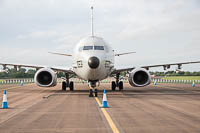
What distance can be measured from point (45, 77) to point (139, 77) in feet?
23.2

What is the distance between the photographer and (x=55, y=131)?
651cm

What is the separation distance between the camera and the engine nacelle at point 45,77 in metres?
19.0

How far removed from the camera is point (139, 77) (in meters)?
20.2

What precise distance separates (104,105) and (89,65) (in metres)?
5.32

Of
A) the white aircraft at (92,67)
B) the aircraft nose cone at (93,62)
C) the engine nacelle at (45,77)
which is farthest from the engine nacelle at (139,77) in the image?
the engine nacelle at (45,77)

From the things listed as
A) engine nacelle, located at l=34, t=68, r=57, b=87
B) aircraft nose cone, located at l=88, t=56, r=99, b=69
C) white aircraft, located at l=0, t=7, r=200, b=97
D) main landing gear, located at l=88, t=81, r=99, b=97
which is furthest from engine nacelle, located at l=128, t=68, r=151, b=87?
engine nacelle, located at l=34, t=68, r=57, b=87

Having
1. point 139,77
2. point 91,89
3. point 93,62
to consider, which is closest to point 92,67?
point 93,62

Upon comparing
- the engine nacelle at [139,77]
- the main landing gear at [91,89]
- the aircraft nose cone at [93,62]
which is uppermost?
the aircraft nose cone at [93,62]

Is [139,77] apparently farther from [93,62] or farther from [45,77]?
[45,77]

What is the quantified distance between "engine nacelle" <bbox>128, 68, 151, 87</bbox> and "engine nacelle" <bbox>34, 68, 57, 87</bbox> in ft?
17.9

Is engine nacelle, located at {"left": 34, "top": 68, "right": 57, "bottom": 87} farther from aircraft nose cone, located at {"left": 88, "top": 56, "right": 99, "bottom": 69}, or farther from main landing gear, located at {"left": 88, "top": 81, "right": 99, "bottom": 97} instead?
aircraft nose cone, located at {"left": 88, "top": 56, "right": 99, "bottom": 69}

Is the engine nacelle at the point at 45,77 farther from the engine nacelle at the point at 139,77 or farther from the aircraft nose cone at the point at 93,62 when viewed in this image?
the engine nacelle at the point at 139,77

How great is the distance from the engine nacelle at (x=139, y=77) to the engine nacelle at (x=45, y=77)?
546 centimetres

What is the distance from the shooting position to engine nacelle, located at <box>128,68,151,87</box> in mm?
19194
